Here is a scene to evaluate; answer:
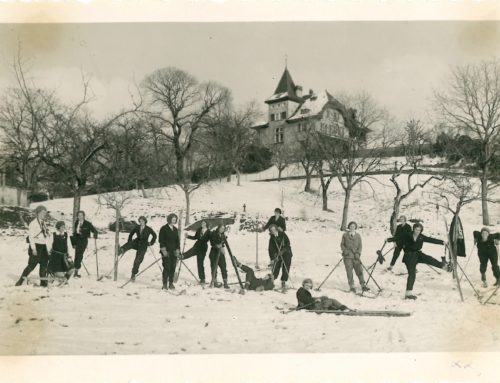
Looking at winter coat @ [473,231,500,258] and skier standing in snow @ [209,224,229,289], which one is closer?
winter coat @ [473,231,500,258]

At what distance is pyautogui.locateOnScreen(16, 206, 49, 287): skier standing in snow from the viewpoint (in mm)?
10195

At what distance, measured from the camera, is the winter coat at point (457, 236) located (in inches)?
443

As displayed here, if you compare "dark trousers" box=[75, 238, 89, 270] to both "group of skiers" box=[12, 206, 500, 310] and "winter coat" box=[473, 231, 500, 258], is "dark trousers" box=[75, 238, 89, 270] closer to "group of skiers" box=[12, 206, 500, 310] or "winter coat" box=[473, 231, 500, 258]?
"group of skiers" box=[12, 206, 500, 310]

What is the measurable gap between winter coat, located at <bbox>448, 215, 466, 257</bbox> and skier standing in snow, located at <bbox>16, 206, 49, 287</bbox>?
9.50 metres

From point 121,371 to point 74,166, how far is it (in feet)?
33.3

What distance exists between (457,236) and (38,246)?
395 inches

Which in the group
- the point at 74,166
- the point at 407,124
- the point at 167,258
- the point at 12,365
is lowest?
the point at 12,365

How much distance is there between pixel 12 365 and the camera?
25.9ft

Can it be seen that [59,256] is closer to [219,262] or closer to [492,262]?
[219,262]

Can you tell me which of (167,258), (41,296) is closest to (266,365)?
(167,258)

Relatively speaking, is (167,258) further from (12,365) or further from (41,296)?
(12,365)

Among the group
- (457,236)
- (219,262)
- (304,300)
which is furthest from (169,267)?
(457,236)

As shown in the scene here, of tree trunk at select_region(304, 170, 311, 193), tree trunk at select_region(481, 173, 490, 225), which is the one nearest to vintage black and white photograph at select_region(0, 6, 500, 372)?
tree trunk at select_region(481, 173, 490, 225)

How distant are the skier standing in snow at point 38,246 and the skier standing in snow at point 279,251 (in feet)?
17.1
